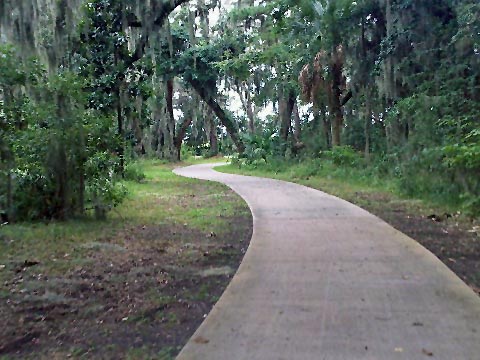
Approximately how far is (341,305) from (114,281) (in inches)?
106

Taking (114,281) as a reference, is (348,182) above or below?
above

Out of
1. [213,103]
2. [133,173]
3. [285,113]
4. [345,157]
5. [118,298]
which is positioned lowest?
[118,298]

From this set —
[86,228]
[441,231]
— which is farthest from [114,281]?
[441,231]

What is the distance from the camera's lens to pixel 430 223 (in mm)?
10133

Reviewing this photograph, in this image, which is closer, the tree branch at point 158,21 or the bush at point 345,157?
the tree branch at point 158,21

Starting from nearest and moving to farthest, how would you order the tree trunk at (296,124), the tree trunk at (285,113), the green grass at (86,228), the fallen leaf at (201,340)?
the fallen leaf at (201,340), the green grass at (86,228), the tree trunk at (285,113), the tree trunk at (296,124)

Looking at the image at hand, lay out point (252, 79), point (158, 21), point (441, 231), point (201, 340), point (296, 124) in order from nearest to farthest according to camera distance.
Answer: point (201, 340) < point (441, 231) < point (158, 21) < point (252, 79) < point (296, 124)

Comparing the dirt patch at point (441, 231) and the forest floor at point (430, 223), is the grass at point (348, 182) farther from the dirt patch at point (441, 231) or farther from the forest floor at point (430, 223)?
the dirt patch at point (441, 231)

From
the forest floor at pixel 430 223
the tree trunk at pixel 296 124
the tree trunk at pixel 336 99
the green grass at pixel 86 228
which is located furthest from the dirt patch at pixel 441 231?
the tree trunk at pixel 296 124

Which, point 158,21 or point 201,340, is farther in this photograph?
point 158,21

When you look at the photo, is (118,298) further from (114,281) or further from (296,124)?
(296,124)

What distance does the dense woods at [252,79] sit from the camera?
10.4 metres

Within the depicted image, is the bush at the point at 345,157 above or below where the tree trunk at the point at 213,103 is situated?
below

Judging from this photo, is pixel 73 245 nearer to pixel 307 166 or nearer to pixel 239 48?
pixel 307 166
